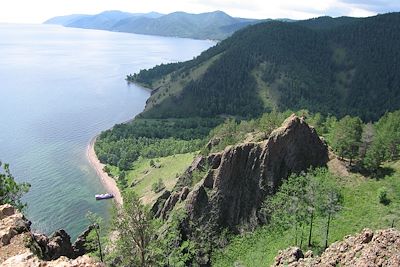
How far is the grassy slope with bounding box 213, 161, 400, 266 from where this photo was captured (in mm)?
63906

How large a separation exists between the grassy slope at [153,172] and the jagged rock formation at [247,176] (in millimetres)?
58234

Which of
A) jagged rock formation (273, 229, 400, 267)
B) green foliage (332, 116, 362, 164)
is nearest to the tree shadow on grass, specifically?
green foliage (332, 116, 362, 164)

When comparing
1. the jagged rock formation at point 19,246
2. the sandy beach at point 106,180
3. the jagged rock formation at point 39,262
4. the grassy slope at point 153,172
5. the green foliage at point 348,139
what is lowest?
the sandy beach at point 106,180

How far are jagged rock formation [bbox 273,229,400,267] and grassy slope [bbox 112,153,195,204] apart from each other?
3886 inches

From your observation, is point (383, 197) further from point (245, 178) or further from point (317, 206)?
point (245, 178)

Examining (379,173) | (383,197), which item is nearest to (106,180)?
(379,173)

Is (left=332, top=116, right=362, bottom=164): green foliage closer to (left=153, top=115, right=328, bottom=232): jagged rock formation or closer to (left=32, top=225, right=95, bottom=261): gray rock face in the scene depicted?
(left=153, top=115, right=328, bottom=232): jagged rock formation

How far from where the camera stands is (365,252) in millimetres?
31625

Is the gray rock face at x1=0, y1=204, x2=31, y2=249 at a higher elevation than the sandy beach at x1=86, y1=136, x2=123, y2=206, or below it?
higher

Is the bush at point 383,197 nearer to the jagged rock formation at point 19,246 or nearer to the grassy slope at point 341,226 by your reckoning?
the grassy slope at point 341,226

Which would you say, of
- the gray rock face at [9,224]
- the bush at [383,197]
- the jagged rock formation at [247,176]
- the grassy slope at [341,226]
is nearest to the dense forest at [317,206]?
the bush at [383,197]

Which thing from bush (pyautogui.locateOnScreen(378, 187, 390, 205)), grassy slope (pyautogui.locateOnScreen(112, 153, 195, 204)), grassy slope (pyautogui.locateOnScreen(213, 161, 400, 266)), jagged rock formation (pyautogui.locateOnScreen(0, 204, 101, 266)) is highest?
jagged rock formation (pyautogui.locateOnScreen(0, 204, 101, 266))

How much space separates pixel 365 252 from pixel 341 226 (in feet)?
119

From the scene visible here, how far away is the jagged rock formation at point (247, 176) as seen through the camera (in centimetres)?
7431
